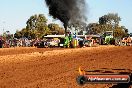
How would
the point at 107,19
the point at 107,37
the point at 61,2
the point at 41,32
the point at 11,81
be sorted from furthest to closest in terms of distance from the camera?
the point at 107,19, the point at 41,32, the point at 61,2, the point at 107,37, the point at 11,81

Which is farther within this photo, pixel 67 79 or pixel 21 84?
pixel 67 79

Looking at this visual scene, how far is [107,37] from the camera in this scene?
5947 centimetres

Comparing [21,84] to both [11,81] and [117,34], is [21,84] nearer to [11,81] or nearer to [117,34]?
[11,81]

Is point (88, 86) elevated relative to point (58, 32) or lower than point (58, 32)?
lower

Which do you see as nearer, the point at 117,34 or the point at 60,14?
the point at 60,14

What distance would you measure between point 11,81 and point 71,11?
54896 mm

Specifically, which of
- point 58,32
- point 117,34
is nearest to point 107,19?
point 58,32

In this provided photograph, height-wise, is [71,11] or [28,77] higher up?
[71,11]

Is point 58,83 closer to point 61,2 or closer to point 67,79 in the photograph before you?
point 67,79

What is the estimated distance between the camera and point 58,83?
403 inches

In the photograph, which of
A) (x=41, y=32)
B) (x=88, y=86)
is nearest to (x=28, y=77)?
(x=88, y=86)

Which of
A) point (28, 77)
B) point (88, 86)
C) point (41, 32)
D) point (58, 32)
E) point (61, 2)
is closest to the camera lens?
point (88, 86)

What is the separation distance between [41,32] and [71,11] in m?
43.2

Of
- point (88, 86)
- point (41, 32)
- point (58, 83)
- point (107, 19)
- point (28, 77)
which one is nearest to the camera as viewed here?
point (88, 86)
